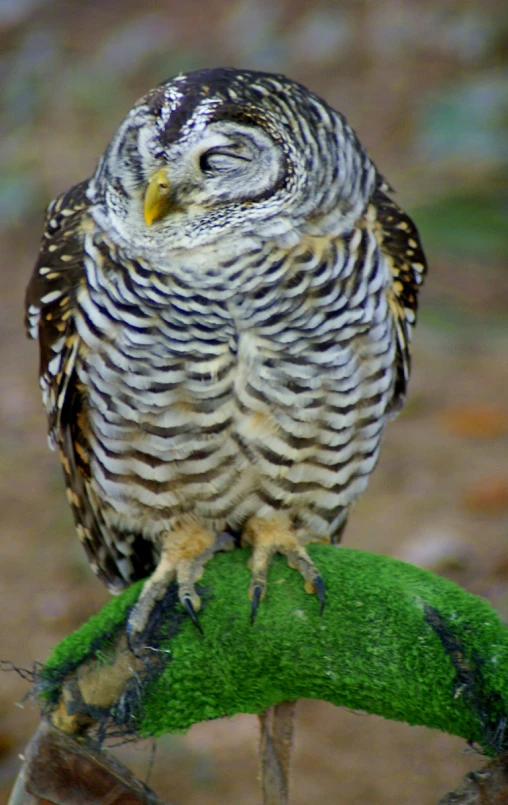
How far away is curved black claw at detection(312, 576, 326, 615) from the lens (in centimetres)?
205

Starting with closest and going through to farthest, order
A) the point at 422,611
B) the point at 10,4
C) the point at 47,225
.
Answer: the point at 422,611 → the point at 47,225 → the point at 10,4

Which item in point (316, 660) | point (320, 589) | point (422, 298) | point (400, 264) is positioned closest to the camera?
point (316, 660)

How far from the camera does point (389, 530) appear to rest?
15.0 feet

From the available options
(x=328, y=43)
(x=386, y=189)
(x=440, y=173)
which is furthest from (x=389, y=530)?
(x=328, y=43)

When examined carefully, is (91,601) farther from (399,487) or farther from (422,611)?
(422,611)

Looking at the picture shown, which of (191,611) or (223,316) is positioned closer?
(191,611)

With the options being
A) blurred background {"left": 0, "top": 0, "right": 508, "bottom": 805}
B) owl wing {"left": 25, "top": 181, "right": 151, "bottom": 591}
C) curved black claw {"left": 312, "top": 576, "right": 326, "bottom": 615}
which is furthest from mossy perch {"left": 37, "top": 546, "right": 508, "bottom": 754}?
owl wing {"left": 25, "top": 181, "right": 151, "bottom": 591}

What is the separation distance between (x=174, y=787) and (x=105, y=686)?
1.91 m

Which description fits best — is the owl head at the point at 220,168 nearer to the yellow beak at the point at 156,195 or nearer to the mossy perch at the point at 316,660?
the yellow beak at the point at 156,195

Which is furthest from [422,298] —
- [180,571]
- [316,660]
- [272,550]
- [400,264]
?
[316,660]

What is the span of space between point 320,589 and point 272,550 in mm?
410

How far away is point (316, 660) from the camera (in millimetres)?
1981

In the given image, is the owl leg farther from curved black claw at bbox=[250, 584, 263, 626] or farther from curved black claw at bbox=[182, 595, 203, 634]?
curved black claw at bbox=[182, 595, 203, 634]

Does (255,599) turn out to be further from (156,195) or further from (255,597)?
(156,195)
